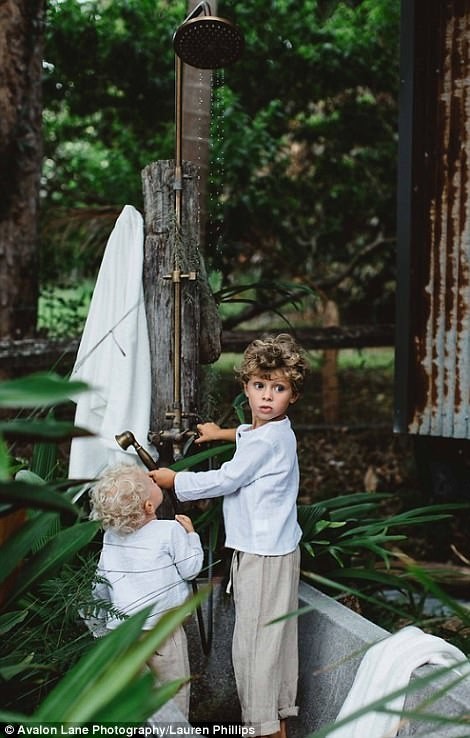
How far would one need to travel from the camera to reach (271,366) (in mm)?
2477

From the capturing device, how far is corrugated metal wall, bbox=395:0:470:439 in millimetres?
4359

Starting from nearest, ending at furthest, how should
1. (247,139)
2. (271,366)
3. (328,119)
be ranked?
(271,366), (247,139), (328,119)

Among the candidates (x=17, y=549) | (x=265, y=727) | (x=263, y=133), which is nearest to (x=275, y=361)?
(x=17, y=549)

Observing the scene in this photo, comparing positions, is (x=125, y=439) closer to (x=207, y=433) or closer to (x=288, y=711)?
(x=207, y=433)

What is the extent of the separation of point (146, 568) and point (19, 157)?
3868 mm

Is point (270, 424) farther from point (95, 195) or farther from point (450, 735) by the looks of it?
point (95, 195)

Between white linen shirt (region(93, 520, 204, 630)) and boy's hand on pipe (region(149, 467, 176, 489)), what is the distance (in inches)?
5.2

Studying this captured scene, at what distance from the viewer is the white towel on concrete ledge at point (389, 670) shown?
208 cm

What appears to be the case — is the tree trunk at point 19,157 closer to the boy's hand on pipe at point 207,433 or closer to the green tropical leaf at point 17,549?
the boy's hand on pipe at point 207,433

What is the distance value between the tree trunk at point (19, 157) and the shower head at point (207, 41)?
9.53ft

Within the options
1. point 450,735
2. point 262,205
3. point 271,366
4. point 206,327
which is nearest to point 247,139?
point 262,205

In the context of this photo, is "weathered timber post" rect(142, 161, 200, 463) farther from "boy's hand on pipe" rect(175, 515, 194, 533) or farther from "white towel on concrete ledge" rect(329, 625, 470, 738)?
"white towel on concrete ledge" rect(329, 625, 470, 738)

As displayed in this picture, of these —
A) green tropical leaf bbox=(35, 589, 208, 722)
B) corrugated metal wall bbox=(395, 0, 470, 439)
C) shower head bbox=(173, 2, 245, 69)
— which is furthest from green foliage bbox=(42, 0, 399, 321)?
green tropical leaf bbox=(35, 589, 208, 722)

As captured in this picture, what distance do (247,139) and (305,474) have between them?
2854 millimetres
